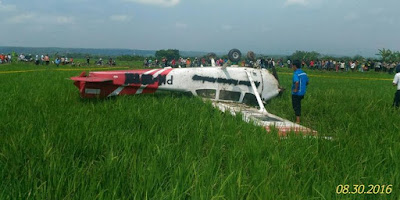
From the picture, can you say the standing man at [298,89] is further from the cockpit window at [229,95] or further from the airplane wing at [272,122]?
the cockpit window at [229,95]

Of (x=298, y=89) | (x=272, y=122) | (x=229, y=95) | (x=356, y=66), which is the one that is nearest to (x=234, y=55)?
(x=229, y=95)

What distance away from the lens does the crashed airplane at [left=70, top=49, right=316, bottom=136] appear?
7500 millimetres

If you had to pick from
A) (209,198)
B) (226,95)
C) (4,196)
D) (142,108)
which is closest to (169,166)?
(209,198)

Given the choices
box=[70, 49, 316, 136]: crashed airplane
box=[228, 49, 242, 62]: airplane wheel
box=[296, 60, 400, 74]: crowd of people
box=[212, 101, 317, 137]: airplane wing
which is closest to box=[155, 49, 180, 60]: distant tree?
box=[296, 60, 400, 74]: crowd of people

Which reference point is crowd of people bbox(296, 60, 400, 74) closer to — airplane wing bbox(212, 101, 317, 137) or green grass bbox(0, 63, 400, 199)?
airplane wing bbox(212, 101, 317, 137)

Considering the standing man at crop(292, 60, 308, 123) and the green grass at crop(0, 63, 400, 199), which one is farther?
the standing man at crop(292, 60, 308, 123)

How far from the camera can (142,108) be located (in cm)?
619

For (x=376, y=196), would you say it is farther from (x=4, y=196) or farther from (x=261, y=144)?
(x=4, y=196)

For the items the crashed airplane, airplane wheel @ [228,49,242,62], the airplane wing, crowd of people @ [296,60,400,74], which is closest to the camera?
the airplane wing

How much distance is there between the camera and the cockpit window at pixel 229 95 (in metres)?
8.44

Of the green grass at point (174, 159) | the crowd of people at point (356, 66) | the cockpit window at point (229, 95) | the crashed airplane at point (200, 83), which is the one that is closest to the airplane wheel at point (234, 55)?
the crashed airplane at point (200, 83)

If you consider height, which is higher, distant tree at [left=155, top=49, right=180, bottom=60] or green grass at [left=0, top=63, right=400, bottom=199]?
distant tree at [left=155, top=49, right=180, bottom=60]

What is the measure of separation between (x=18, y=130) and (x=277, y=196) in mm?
3642

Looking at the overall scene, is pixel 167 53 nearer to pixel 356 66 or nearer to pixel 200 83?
pixel 356 66
